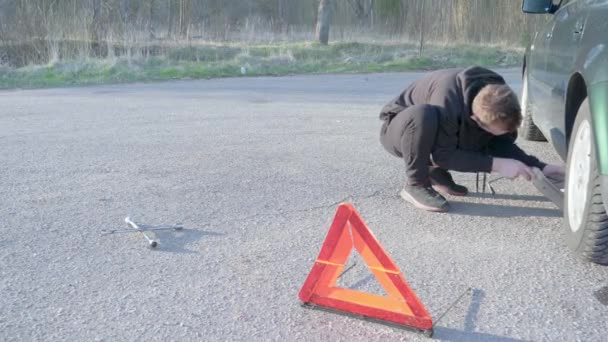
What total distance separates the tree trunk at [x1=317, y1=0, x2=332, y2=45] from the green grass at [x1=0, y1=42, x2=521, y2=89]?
47.1 inches

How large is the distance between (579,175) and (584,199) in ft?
0.64

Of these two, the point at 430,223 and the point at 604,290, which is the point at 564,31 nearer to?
the point at 430,223

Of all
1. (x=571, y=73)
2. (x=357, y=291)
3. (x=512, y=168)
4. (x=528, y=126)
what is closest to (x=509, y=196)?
(x=512, y=168)

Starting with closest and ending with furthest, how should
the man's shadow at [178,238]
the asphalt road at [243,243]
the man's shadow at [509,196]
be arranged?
1. the asphalt road at [243,243]
2. the man's shadow at [178,238]
3. the man's shadow at [509,196]

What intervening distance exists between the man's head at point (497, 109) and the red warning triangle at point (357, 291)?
1418mm

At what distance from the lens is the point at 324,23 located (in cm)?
2202

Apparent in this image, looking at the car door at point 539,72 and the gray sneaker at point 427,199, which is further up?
the car door at point 539,72

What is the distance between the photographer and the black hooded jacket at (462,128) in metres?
3.99

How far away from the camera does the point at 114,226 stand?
3980 millimetres

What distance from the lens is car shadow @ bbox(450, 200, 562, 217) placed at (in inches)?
164

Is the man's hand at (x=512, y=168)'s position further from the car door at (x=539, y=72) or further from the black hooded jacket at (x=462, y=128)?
the car door at (x=539, y=72)

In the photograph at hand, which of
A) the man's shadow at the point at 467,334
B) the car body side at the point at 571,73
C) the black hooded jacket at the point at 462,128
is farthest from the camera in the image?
the black hooded jacket at the point at 462,128

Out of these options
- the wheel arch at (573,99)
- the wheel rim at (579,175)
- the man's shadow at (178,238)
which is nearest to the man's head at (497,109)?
the wheel arch at (573,99)

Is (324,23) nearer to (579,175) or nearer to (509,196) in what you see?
(509,196)
